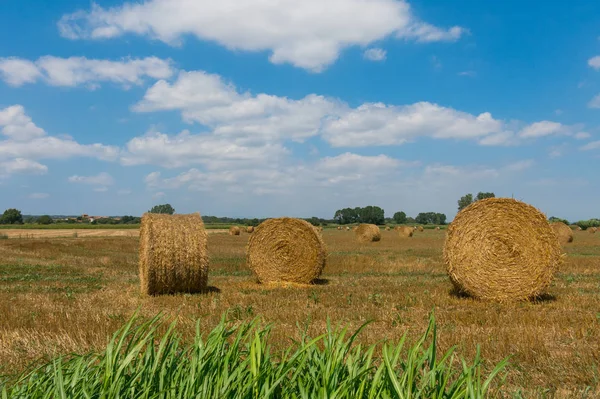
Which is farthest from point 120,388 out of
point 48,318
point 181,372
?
point 48,318

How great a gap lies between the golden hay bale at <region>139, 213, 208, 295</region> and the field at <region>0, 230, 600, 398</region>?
1.94ft

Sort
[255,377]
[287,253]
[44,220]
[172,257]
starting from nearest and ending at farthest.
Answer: [255,377] → [172,257] → [287,253] → [44,220]

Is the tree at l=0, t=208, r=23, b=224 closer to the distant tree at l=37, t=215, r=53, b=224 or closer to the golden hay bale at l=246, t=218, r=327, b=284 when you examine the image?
the distant tree at l=37, t=215, r=53, b=224

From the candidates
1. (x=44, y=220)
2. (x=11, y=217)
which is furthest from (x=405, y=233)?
(x=11, y=217)

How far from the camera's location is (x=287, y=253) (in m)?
16.3

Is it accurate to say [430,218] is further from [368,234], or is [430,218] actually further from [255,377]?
[255,377]

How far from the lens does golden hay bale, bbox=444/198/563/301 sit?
12.0 m

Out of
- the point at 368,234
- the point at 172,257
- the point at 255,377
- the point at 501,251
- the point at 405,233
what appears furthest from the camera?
the point at 405,233

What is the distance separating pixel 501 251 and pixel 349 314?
510cm

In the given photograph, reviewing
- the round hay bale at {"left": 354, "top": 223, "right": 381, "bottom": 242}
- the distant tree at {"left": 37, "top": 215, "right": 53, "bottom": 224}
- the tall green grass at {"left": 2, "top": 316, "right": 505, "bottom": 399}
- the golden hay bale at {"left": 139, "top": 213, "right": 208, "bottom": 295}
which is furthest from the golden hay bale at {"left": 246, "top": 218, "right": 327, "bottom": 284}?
the distant tree at {"left": 37, "top": 215, "right": 53, "bottom": 224}

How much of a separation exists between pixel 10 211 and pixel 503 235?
9838 cm

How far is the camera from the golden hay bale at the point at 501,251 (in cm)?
1196

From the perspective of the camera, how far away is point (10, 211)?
3593 inches

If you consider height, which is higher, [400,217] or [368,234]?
[400,217]
